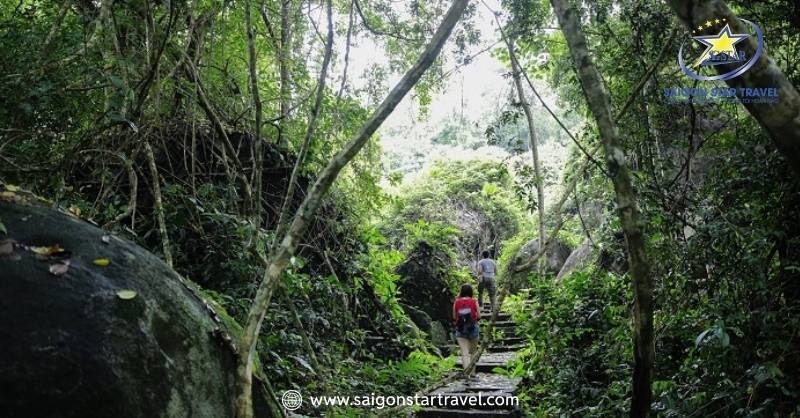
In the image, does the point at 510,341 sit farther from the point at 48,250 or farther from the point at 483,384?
the point at 48,250

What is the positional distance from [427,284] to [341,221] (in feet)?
13.9

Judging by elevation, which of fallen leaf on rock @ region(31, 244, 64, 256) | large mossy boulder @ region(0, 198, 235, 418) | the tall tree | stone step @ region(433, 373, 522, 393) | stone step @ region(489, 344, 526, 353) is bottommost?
stone step @ region(489, 344, 526, 353)

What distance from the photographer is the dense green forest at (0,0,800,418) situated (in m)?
2.52

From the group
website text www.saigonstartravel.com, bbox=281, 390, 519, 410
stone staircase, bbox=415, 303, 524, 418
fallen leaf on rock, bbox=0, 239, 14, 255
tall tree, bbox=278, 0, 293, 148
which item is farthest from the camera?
tall tree, bbox=278, 0, 293, 148

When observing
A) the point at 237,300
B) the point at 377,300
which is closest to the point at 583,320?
the point at 377,300

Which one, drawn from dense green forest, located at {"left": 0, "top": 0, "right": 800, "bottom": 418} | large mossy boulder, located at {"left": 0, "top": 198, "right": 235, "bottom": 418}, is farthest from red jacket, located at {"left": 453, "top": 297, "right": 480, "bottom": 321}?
large mossy boulder, located at {"left": 0, "top": 198, "right": 235, "bottom": 418}

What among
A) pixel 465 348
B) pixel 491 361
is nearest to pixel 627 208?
pixel 465 348

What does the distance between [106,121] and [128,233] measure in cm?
113

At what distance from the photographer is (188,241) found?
243 inches

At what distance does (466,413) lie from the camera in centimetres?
609

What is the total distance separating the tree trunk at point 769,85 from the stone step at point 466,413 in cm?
407

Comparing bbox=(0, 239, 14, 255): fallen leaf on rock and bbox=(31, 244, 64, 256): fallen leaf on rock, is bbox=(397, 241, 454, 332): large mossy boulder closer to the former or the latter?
bbox=(31, 244, 64, 256): fallen leaf on rock

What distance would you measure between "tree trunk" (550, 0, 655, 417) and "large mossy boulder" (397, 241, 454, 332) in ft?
27.5

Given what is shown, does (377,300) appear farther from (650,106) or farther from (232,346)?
(232,346)
